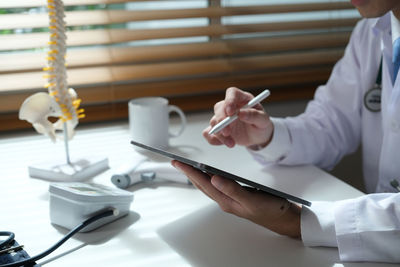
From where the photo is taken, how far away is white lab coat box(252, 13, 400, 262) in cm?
80

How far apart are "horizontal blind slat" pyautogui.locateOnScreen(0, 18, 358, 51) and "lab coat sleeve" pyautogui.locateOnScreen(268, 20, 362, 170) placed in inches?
15.2

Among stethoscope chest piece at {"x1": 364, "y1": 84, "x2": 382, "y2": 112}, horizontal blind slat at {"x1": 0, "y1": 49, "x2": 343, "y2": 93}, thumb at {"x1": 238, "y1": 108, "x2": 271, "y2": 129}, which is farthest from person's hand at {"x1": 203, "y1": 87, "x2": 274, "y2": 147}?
horizontal blind slat at {"x1": 0, "y1": 49, "x2": 343, "y2": 93}

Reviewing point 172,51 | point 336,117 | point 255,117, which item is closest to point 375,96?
point 336,117

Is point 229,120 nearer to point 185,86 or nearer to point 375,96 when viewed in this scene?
point 375,96

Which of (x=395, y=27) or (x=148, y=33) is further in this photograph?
(x=148, y=33)

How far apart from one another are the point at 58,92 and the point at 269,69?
2.95 ft

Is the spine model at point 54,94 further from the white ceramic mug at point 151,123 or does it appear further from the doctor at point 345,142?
the doctor at point 345,142

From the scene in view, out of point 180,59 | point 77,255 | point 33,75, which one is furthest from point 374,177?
point 33,75

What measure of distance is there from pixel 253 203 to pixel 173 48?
866 mm

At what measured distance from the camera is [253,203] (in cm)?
Answer: 82

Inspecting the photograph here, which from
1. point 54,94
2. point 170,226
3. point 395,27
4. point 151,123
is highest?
point 395,27

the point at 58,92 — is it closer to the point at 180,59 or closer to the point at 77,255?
the point at 77,255

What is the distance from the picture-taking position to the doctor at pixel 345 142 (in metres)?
0.80

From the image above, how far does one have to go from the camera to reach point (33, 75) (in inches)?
56.9
